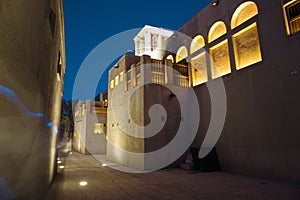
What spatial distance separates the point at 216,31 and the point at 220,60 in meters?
1.70

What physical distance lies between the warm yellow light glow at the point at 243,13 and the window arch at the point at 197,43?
2200mm

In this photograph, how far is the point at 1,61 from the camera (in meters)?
1.86

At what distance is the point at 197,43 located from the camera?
440 inches

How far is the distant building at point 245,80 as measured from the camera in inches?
251

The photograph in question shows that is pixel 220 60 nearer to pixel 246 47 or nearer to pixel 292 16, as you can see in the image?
pixel 246 47

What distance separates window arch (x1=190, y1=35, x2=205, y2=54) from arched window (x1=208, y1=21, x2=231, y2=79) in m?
0.77

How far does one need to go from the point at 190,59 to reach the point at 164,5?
276 ft

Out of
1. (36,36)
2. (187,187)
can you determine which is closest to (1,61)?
(36,36)

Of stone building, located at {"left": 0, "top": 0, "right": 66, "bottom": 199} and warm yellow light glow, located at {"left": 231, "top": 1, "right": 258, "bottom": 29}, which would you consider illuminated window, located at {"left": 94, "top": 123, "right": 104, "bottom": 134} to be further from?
stone building, located at {"left": 0, "top": 0, "right": 66, "bottom": 199}

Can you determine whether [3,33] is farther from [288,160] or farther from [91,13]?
[91,13]

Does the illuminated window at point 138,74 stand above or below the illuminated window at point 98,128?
above

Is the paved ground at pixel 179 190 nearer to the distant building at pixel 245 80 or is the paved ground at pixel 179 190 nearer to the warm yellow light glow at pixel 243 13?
the distant building at pixel 245 80

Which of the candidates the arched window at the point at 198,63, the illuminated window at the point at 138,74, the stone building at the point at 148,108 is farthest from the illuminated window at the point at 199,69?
the illuminated window at the point at 138,74

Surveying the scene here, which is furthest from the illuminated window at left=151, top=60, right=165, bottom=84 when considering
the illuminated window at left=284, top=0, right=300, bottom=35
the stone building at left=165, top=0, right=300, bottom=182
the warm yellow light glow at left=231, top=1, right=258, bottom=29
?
the illuminated window at left=284, top=0, right=300, bottom=35
